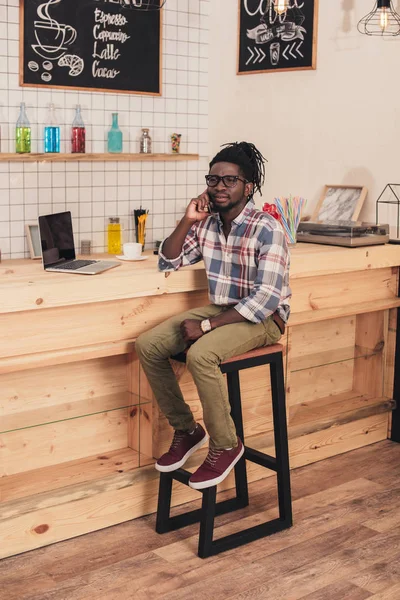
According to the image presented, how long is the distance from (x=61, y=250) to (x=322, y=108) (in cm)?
179

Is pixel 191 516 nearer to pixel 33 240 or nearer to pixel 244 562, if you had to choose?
pixel 244 562

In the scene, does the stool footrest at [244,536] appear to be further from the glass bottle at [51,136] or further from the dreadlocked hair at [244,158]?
the glass bottle at [51,136]

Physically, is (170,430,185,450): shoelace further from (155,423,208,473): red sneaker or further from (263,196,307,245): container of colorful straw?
(263,196,307,245): container of colorful straw

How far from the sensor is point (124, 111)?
4.43 meters

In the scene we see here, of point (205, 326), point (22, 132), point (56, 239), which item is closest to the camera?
point (205, 326)

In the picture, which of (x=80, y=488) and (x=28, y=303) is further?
(x=80, y=488)

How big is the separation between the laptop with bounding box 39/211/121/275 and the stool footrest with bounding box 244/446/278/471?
98 cm

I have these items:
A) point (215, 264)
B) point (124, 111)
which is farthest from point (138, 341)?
point (124, 111)

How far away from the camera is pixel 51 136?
406 centimetres

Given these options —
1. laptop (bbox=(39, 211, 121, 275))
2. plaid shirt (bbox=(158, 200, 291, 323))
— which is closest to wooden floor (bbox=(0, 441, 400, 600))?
plaid shirt (bbox=(158, 200, 291, 323))

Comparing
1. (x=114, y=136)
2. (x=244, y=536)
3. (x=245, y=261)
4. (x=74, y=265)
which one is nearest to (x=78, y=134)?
(x=114, y=136)

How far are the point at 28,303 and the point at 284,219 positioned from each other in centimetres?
166

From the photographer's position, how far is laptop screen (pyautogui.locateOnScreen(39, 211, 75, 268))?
3.43m

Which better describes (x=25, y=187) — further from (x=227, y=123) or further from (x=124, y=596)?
(x=124, y=596)
